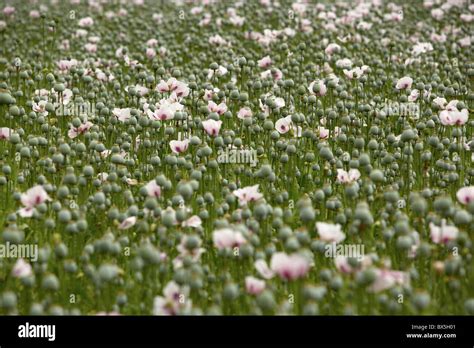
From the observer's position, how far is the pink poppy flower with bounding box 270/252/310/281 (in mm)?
3754

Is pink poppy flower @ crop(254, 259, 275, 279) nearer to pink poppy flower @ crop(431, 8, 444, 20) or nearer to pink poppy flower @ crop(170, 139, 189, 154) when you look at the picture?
pink poppy flower @ crop(170, 139, 189, 154)

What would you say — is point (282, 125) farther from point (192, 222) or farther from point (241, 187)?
point (192, 222)

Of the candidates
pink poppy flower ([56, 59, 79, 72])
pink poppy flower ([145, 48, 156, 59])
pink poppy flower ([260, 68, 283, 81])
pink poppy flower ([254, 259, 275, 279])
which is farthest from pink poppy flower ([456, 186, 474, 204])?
pink poppy flower ([145, 48, 156, 59])

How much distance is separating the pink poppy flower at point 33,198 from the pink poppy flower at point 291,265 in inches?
77.2

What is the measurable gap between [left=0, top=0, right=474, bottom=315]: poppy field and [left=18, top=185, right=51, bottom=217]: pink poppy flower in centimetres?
1

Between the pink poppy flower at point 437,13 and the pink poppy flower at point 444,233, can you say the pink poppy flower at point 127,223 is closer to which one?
the pink poppy flower at point 444,233

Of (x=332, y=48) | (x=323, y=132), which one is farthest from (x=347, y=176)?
(x=332, y=48)

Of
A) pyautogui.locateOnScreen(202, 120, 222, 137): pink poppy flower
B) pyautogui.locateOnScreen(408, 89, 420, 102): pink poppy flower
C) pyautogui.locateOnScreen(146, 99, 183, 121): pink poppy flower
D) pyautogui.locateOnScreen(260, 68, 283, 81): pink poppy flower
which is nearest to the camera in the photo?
pyautogui.locateOnScreen(202, 120, 222, 137): pink poppy flower

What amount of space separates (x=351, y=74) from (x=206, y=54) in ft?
12.1

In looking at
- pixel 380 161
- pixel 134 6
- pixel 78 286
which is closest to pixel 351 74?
pixel 380 161

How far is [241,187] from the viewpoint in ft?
21.1

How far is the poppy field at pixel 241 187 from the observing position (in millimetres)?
4449

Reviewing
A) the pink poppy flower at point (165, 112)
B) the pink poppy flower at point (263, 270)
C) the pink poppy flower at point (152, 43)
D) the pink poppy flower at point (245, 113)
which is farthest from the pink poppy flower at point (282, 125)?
the pink poppy flower at point (152, 43)
